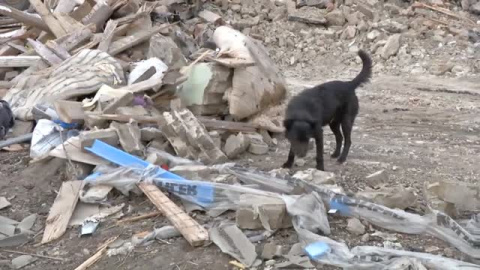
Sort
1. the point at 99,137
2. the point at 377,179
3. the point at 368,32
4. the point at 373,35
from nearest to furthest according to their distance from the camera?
the point at 377,179
the point at 99,137
the point at 373,35
the point at 368,32

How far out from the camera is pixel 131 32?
10.8 meters

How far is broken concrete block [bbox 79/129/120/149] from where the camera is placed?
6934 millimetres

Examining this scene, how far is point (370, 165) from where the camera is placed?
7641 millimetres

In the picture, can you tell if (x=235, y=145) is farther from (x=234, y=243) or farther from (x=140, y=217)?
(x=234, y=243)

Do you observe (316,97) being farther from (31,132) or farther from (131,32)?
(131,32)

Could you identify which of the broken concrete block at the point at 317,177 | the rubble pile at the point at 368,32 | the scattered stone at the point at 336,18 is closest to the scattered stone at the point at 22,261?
the broken concrete block at the point at 317,177

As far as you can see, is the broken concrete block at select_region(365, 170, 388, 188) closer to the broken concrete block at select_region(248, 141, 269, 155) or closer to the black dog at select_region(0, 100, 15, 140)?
the broken concrete block at select_region(248, 141, 269, 155)

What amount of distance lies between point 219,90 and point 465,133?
3.34 m

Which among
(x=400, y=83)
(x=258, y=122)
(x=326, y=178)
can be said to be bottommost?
(x=400, y=83)

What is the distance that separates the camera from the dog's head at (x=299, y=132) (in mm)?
A: 6801

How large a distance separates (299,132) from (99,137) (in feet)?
6.51

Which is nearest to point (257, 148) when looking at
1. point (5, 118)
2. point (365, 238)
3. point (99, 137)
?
point (99, 137)

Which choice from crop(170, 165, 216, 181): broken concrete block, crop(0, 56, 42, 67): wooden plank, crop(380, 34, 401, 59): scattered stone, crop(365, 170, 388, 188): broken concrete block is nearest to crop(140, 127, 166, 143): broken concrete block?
crop(170, 165, 216, 181): broken concrete block

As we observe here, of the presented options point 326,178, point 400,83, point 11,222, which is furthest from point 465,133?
point 11,222
